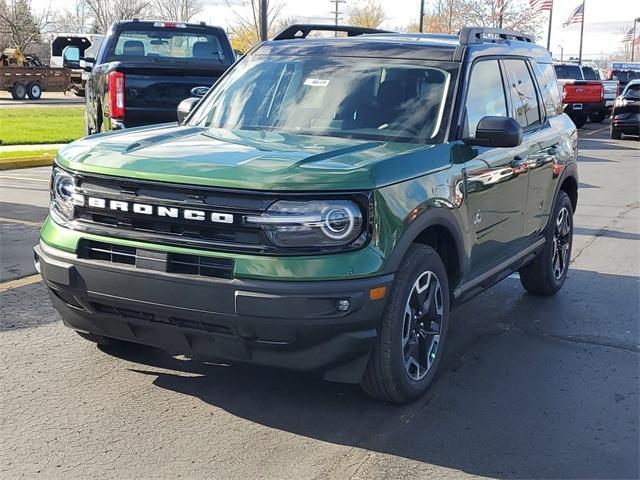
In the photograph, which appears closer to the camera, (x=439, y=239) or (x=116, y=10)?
(x=439, y=239)

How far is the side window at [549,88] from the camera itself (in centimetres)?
644

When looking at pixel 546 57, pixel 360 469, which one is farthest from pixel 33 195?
pixel 360 469

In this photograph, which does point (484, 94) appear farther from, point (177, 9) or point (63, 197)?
point (177, 9)

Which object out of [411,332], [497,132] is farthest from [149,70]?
[411,332]

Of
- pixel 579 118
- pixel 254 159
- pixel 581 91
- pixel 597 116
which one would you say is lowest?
pixel 597 116

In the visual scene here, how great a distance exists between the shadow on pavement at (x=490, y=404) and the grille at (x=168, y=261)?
33.5 inches

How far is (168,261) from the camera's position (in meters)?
3.75

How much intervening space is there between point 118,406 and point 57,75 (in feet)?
124

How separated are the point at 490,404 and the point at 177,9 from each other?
59314mm

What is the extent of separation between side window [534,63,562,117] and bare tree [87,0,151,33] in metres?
56.6

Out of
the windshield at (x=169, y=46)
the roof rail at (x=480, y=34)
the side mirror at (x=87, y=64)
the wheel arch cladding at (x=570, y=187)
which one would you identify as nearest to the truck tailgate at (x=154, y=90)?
the windshield at (x=169, y=46)

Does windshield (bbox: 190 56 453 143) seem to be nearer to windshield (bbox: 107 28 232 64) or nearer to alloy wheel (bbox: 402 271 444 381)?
alloy wheel (bbox: 402 271 444 381)

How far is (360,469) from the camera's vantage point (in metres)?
3.58

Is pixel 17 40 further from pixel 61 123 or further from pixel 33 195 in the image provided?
pixel 33 195
